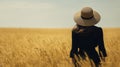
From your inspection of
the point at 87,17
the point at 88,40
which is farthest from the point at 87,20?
the point at 88,40

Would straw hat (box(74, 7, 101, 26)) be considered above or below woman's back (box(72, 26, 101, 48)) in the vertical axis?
above

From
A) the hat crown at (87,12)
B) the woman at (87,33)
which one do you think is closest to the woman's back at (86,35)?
the woman at (87,33)

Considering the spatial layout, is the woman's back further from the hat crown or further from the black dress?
the hat crown

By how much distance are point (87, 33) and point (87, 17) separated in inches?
10.0

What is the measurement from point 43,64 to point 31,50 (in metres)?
1.85

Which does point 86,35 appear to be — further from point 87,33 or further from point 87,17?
point 87,17

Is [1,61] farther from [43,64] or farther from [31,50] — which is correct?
[31,50]

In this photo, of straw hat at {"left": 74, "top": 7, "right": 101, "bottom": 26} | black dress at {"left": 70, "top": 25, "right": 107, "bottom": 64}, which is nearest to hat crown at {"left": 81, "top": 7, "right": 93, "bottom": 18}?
straw hat at {"left": 74, "top": 7, "right": 101, "bottom": 26}

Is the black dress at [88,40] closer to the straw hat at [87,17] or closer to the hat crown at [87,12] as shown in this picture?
the straw hat at [87,17]

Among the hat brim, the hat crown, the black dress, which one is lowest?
the black dress

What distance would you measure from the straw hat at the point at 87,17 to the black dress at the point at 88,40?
8 cm

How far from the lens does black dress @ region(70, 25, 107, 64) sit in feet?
19.1

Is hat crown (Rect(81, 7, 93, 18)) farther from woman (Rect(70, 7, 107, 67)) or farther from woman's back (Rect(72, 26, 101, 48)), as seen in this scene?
woman's back (Rect(72, 26, 101, 48))

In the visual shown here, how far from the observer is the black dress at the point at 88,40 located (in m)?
5.82
